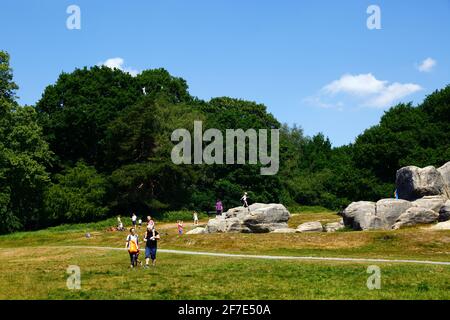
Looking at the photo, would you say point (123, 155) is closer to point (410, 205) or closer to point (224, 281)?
point (410, 205)

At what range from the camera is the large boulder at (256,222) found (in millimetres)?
53406

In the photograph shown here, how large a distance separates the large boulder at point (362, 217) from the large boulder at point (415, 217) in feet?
5.78

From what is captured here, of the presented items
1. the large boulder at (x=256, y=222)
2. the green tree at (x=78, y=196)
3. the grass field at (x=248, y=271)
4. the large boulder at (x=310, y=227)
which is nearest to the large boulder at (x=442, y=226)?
the grass field at (x=248, y=271)

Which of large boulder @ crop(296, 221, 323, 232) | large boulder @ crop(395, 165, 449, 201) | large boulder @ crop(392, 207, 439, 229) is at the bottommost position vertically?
large boulder @ crop(296, 221, 323, 232)

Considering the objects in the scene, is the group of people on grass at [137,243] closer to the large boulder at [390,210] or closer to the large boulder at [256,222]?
the large boulder at [256,222]

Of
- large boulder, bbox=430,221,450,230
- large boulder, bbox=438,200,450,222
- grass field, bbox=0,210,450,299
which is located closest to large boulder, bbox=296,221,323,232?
grass field, bbox=0,210,450,299

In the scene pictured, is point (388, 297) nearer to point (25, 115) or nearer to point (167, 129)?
point (25, 115)

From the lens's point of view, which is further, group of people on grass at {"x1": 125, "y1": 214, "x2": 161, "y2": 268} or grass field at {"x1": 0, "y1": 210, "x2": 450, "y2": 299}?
group of people on grass at {"x1": 125, "y1": 214, "x2": 161, "y2": 268}

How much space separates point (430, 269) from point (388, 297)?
9.17m

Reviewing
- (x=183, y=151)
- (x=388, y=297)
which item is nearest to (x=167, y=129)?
(x=183, y=151)

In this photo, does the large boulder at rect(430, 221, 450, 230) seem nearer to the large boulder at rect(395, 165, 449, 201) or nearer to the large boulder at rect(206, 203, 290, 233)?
the large boulder at rect(395, 165, 449, 201)

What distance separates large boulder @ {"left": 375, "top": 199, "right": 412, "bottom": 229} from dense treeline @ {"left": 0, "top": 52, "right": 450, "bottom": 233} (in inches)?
1089

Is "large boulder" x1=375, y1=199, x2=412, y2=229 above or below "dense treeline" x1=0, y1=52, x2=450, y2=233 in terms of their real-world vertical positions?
below

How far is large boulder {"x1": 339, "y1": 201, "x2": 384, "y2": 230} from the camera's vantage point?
49.3 meters
